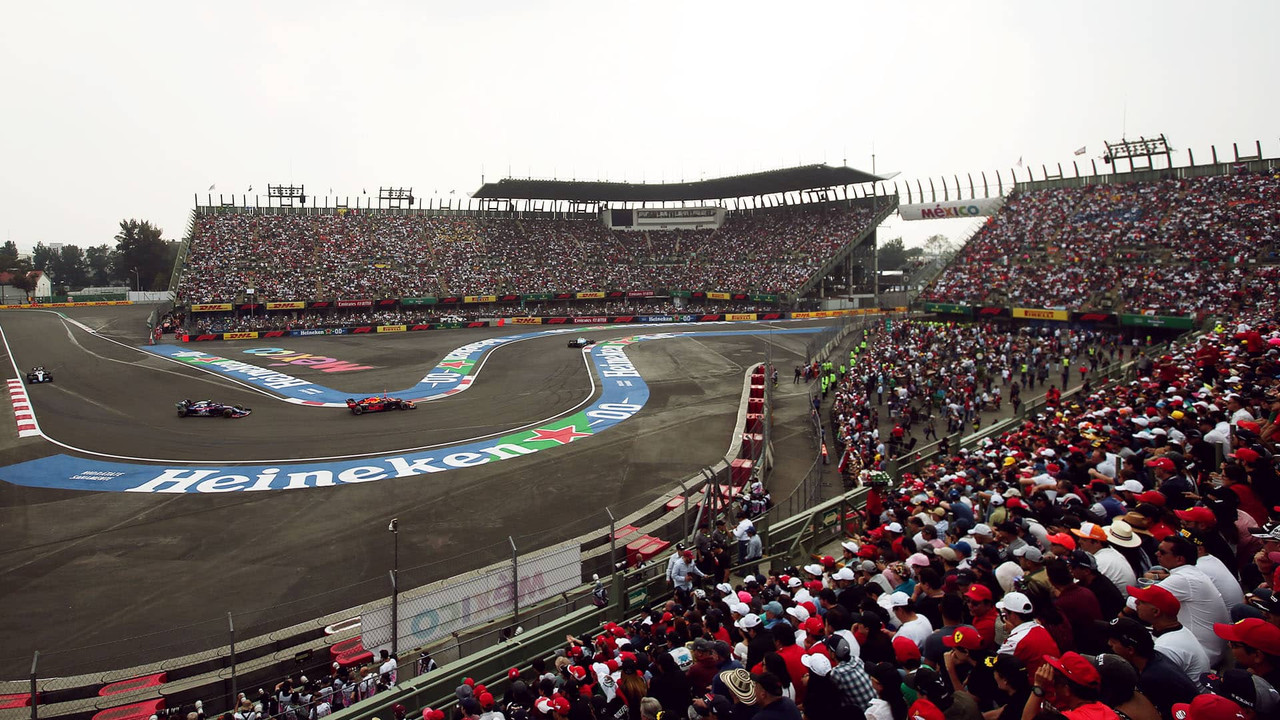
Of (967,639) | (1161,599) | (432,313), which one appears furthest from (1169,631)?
(432,313)

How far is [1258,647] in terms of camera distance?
3.63 m

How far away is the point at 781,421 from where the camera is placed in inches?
1086

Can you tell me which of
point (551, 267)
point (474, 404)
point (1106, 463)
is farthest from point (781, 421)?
point (551, 267)

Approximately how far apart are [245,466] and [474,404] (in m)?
11.2

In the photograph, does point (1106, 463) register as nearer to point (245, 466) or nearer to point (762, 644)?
point (762, 644)

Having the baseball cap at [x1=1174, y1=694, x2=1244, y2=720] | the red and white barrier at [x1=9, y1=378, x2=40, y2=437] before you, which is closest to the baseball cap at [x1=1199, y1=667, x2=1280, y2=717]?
the baseball cap at [x1=1174, y1=694, x2=1244, y2=720]

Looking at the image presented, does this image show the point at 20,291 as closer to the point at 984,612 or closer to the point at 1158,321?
the point at 984,612

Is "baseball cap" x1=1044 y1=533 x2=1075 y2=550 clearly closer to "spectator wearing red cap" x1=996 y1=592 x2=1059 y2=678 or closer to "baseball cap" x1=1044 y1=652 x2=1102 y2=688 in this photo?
"spectator wearing red cap" x1=996 y1=592 x2=1059 y2=678

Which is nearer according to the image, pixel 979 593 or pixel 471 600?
pixel 979 593

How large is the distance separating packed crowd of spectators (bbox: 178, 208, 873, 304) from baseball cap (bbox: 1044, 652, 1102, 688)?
70106mm

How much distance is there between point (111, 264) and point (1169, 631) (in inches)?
6574

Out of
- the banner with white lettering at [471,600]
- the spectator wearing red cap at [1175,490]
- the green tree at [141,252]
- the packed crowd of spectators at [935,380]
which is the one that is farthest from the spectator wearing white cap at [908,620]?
the green tree at [141,252]

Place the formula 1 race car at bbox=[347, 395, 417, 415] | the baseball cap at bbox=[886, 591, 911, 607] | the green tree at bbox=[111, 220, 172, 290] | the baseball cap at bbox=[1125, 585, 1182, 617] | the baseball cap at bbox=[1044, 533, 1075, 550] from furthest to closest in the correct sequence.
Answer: the green tree at bbox=[111, 220, 172, 290]
the formula 1 race car at bbox=[347, 395, 417, 415]
the baseball cap at bbox=[886, 591, 911, 607]
the baseball cap at bbox=[1044, 533, 1075, 550]
the baseball cap at bbox=[1125, 585, 1182, 617]

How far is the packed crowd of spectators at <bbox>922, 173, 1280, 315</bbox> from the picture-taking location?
38.7 metres
